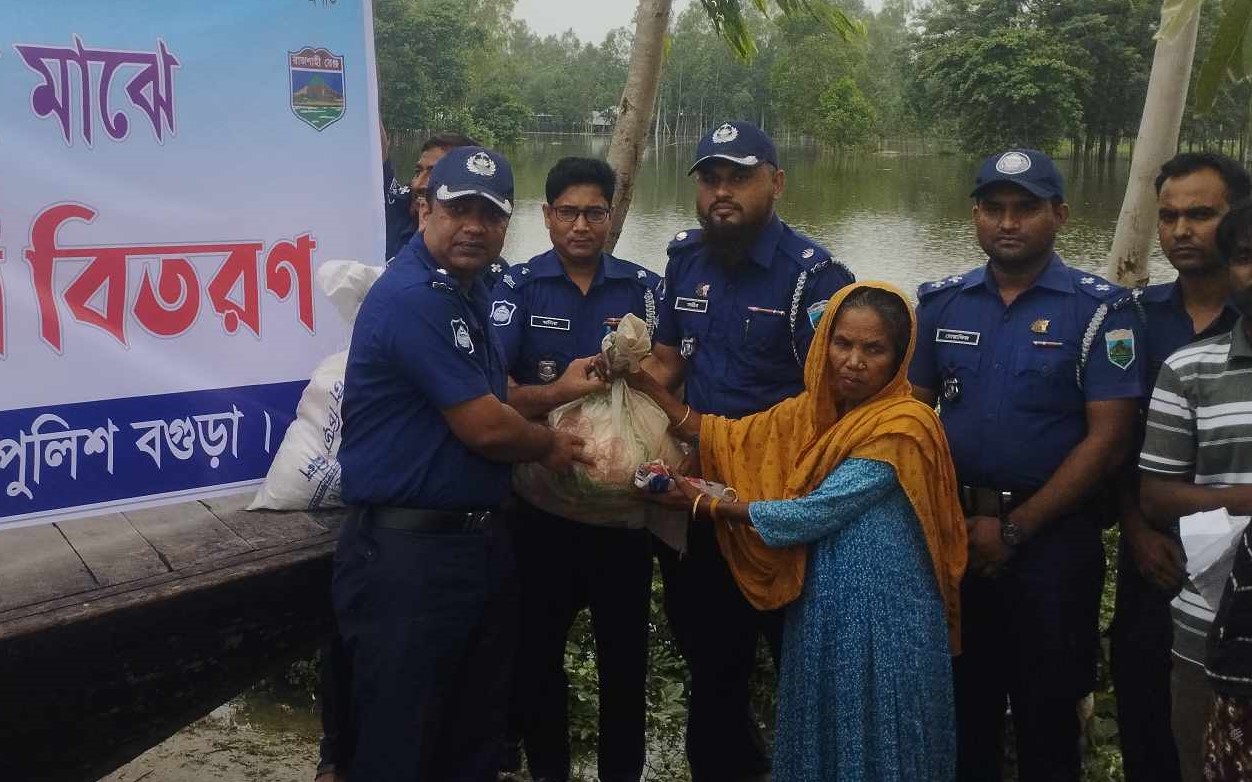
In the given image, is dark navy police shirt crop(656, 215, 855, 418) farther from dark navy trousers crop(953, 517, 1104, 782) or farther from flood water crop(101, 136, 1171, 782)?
flood water crop(101, 136, 1171, 782)

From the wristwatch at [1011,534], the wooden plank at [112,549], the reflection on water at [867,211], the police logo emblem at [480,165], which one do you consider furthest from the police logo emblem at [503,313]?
the reflection on water at [867,211]

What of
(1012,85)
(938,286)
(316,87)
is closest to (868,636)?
(938,286)

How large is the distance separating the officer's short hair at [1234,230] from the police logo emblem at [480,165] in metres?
1.60

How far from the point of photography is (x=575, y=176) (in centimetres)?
281

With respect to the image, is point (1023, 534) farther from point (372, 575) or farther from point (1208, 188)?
point (372, 575)

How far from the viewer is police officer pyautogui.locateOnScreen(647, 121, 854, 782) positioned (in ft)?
9.00

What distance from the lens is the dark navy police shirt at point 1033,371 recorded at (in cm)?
243

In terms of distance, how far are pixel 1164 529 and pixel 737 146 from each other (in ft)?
4.62

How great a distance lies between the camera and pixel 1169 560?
7.57 feet

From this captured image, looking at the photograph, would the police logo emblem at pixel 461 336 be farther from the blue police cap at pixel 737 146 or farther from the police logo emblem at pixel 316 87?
the police logo emblem at pixel 316 87

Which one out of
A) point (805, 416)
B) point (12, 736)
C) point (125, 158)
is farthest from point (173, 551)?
point (805, 416)

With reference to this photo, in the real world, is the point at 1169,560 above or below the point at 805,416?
below

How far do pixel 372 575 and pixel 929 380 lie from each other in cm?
151

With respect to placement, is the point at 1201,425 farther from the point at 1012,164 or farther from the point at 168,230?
the point at 168,230
